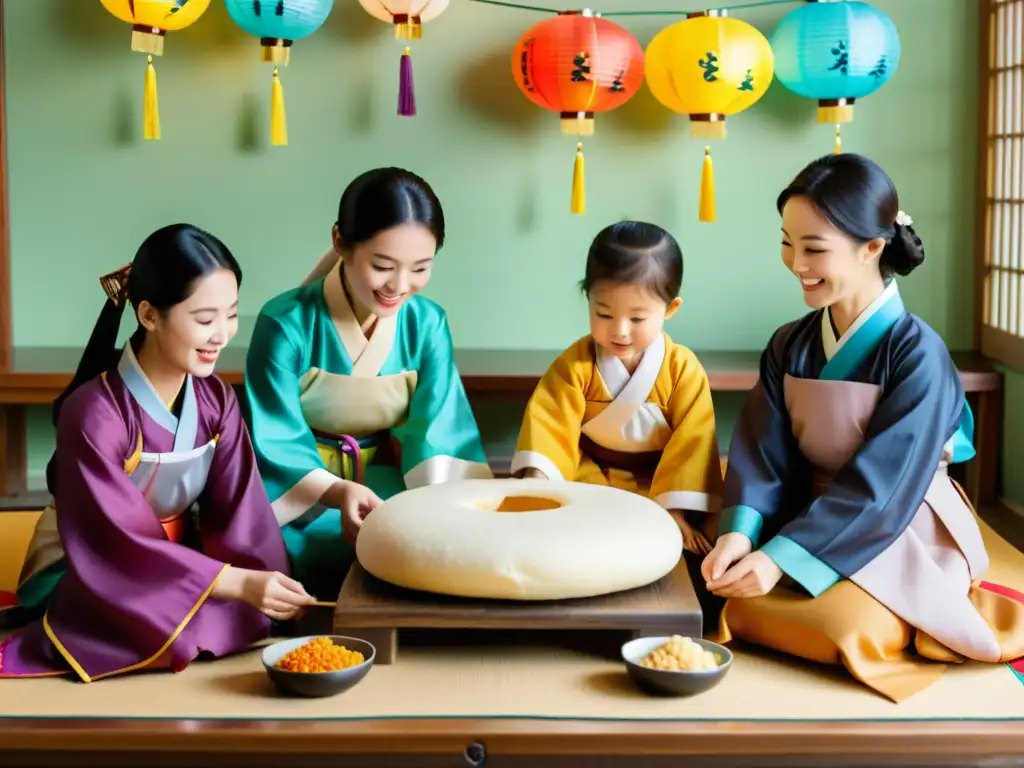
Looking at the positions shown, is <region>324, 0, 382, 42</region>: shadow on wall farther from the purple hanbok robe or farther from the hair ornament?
the purple hanbok robe

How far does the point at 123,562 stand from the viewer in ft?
9.41

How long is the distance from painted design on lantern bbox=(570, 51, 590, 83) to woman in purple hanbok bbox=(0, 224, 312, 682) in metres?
1.67

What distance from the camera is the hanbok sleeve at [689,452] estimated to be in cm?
343

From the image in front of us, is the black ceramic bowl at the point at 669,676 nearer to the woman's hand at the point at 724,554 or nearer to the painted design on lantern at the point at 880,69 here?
the woman's hand at the point at 724,554

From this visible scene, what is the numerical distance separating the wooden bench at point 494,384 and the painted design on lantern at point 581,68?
993 millimetres

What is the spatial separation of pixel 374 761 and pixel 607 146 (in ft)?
9.52

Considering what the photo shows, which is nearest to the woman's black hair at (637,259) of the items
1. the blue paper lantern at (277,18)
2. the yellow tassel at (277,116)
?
the blue paper lantern at (277,18)

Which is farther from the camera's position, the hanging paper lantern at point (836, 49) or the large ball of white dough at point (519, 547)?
the hanging paper lantern at point (836, 49)

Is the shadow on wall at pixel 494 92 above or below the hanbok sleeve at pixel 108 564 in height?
above

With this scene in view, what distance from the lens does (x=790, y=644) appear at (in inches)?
115

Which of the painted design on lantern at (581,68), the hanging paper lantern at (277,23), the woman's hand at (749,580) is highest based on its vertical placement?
the hanging paper lantern at (277,23)

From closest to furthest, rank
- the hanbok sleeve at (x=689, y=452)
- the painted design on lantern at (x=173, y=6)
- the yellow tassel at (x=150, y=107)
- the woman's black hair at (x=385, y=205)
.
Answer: the woman's black hair at (x=385, y=205)
the hanbok sleeve at (x=689, y=452)
the painted design on lantern at (x=173, y=6)
the yellow tassel at (x=150, y=107)

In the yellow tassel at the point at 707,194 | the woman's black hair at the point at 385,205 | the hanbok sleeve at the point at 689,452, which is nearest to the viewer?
the woman's black hair at the point at 385,205

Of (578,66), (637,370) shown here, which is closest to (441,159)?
(578,66)
